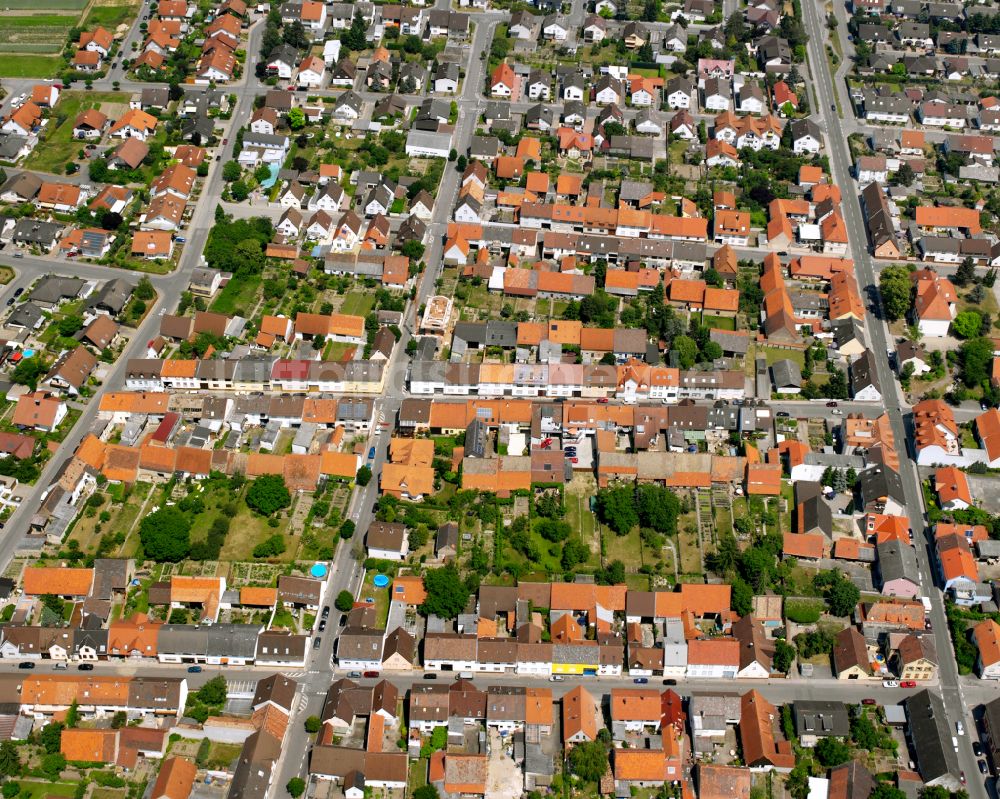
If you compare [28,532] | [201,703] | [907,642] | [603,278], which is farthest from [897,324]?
[28,532]

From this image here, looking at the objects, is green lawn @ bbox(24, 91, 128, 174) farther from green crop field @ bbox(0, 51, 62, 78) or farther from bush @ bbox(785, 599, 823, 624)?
bush @ bbox(785, 599, 823, 624)

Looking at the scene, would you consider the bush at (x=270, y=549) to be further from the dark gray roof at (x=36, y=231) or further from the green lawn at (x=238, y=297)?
the dark gray roof at (x=36, y=231)

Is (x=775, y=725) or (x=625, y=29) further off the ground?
(x=625, y=29)

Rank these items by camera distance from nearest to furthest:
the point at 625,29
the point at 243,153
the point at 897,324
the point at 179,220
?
the point at 897,324
the point at 179,220
the point at 243,153
the point at 625,29

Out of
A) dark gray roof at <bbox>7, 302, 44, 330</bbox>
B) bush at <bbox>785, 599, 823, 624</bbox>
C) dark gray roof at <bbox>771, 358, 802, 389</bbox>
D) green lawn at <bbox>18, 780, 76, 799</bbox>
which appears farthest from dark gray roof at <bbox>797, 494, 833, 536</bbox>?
dark gray roof at <bbox>7, 302, 44, 330</bbox>

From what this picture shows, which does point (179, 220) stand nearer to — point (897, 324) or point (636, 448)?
point (636, 448)

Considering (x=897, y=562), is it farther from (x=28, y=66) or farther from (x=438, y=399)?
(x=28, y=66)
